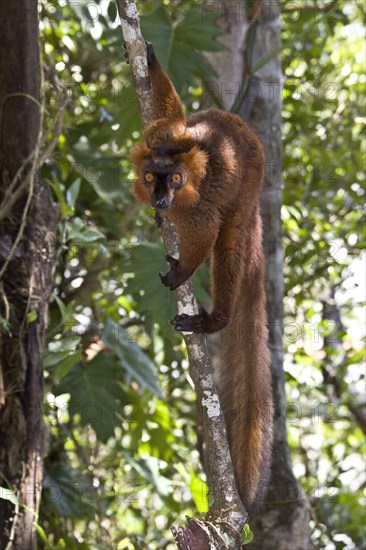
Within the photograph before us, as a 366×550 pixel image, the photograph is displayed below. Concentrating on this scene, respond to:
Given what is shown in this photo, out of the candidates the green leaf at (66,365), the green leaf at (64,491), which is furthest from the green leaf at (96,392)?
the green leaf at (66,365)

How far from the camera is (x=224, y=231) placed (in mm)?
3301

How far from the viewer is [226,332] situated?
11.1ft

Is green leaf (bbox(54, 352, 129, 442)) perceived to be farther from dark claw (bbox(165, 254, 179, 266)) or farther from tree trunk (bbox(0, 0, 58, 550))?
dark claw (bbox(165, 254, 179, 266))

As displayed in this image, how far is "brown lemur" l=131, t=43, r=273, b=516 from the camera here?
2.98 metres

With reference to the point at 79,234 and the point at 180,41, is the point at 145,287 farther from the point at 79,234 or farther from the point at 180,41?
the point at 180,41

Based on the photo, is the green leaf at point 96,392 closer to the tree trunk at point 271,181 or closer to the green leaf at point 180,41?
the tree trunk at point 271,181

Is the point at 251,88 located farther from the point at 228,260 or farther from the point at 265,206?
the point at 228,260

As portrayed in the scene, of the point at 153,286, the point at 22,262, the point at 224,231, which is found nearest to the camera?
the point at 224,231

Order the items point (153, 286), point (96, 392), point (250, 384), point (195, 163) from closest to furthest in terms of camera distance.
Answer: point (195, 163) → point (250, 384) → point (153, 286) → point (96, 392)

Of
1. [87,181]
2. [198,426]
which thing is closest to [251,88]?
[87,181]

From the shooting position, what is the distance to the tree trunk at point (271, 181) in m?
3.78

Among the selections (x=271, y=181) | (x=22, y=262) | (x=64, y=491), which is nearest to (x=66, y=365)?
(x=22, y=262)

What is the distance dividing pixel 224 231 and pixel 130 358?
126 centimetres

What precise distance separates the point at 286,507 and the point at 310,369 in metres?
1.61
